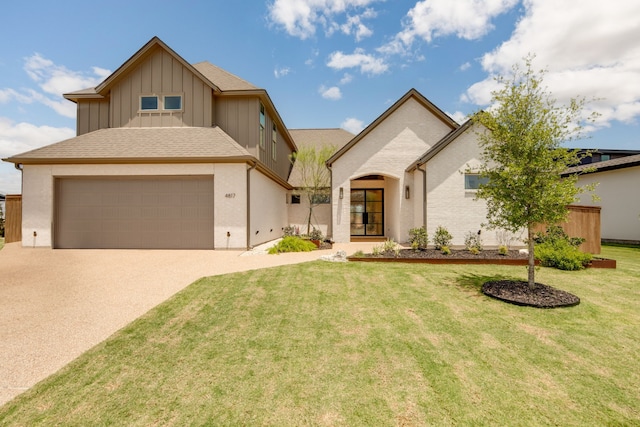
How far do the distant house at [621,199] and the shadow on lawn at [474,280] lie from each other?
12.2 m

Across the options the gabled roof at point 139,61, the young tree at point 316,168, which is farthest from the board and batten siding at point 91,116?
the young tree at point 316,168

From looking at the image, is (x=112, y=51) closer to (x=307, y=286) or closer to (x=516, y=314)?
Answer: (x=307, y=286)

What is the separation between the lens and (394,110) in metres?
14.2

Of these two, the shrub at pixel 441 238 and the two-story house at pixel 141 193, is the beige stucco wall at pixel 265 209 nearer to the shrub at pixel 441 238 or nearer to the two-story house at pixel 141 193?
the two-story house at pixel 141 193

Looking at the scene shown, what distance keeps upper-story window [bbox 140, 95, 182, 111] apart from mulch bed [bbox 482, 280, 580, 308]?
15015 mm

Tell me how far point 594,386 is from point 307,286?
4.79 metres

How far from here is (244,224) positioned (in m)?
11.7

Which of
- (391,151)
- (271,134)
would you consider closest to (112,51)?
(271,134)

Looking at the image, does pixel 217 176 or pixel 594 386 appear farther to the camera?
pixel 217 176

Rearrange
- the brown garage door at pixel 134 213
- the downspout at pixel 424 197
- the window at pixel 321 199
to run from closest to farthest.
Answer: the brown garage door at pixel 134 213, the downspout at pixel 424 197, the window at pixel 321 199

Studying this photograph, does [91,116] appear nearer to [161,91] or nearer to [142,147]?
[161,91]

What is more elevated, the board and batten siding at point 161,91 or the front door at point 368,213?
the board and batten siding at point 161,91

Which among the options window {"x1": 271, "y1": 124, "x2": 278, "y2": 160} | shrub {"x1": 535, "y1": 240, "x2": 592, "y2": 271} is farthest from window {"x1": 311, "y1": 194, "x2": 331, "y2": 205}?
shrub {"x1": 535, "y1": 240, "x2": 592, "y2": 271}

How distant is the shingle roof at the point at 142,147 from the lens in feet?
37.9
